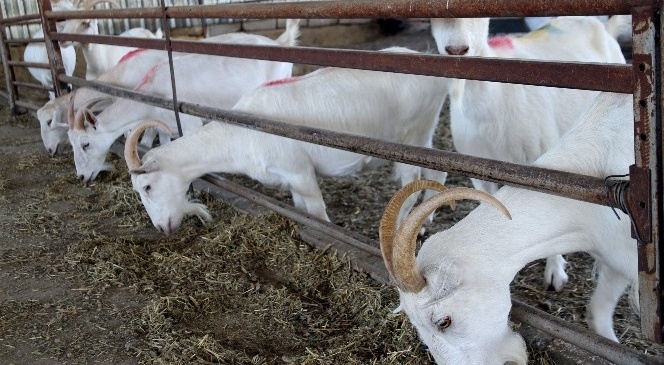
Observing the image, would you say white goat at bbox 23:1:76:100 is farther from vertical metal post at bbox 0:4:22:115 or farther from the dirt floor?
the dirt floor

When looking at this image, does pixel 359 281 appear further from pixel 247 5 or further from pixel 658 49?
pixel 658 49

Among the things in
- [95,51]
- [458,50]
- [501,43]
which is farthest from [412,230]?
[95,51]

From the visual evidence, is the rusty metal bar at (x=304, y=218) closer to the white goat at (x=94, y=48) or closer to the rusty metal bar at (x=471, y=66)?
the rusty metal bar at (x=471, y=66)

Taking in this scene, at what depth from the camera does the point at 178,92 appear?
576 cm

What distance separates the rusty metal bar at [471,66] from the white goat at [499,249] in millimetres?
398

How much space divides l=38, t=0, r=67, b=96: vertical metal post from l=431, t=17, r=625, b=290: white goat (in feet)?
15.3

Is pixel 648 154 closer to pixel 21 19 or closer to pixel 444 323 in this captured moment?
pixel 444 323

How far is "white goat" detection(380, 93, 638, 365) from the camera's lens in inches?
83.2

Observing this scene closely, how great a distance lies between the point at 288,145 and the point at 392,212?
6.79 feet

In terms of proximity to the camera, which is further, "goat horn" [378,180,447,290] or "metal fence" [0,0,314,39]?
"metal fence" [0,0,314,39]

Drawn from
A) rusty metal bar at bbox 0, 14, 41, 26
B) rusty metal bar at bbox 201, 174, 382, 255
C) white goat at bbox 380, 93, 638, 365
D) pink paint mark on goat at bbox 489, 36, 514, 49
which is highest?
pink paint mark on goat at bbox 489, 36, 514, 49

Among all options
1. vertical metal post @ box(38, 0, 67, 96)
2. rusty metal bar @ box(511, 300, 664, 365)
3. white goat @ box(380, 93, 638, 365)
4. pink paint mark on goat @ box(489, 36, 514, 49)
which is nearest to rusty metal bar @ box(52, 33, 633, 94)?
white goat @ box(380, 93, 638, 365)

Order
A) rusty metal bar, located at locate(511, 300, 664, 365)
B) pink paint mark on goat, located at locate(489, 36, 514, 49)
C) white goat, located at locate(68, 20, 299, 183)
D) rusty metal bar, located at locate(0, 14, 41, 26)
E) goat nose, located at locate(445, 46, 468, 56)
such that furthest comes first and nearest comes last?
rusty metal bar, located at locate(0, 14, 41, 26), white goat, located at locate(68, 20, 299, 183), pink paint mark on goat, located at locate(489, 36, 514, 49), goat nose, located at locate(445, 46, 468, 56), rusty metal bar, located at locate(511, 300, 664, 365)

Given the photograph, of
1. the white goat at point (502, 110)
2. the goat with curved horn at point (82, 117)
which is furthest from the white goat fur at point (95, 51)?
the white goat at point (502, 110)
